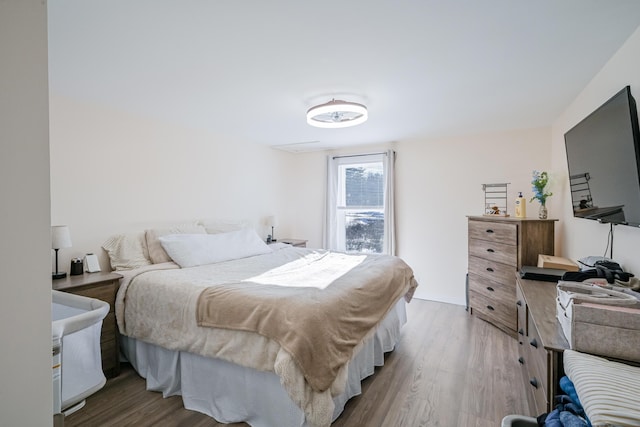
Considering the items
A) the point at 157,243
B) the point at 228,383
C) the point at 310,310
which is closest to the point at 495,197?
the point at 310,310

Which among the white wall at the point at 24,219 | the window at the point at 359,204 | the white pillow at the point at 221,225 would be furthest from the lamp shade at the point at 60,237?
the window at the point at 359,204

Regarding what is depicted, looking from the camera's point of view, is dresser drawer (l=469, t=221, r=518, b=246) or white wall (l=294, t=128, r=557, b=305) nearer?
dresser drawer (l=469, t=221, r=518, b=246)

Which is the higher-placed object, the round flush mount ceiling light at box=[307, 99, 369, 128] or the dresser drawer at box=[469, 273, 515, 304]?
the round flush mount ceiling light at box=[307, 99, 369, 128]

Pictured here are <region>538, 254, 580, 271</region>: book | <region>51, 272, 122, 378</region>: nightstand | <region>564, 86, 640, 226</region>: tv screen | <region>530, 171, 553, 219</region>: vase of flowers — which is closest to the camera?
<region>564, 86, 640, 226</region>: tv screen

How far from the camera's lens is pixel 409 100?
2.76 metres

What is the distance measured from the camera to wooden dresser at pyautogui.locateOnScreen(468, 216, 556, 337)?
3.06 meters

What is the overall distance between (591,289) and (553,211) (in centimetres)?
264

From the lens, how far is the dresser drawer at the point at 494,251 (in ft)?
10.2

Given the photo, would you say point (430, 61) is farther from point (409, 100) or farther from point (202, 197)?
point (202, 197)

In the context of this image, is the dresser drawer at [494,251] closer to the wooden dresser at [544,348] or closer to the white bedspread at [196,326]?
the wooden dresser at [544,348]

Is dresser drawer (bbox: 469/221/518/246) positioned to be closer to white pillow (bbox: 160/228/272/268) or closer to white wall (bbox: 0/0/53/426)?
white pillow (bbox: 160/228/272/268)

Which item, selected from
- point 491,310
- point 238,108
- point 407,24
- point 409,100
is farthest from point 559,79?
point 238,108

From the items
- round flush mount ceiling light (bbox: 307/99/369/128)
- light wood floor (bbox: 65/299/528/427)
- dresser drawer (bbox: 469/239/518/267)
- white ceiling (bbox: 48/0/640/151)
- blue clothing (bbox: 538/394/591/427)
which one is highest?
white ceiling (bbox: 48/0/640/151)

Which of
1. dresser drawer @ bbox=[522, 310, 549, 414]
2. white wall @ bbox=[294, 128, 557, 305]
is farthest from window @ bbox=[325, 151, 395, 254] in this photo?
dresser drawer @ bbox=[522, 310, 549, 414]
